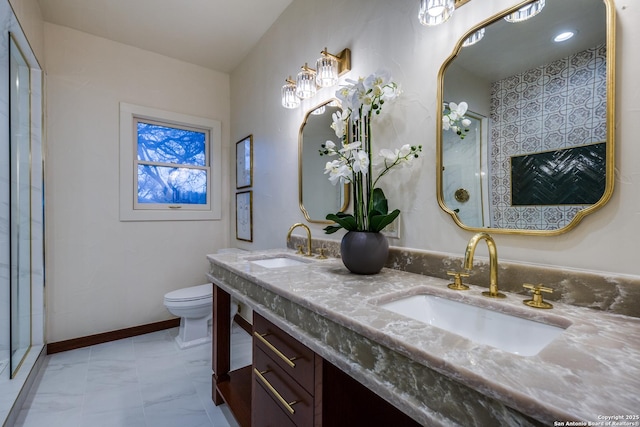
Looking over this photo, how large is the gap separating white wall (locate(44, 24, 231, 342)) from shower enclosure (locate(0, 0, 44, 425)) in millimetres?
151

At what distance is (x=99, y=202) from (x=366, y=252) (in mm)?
2434

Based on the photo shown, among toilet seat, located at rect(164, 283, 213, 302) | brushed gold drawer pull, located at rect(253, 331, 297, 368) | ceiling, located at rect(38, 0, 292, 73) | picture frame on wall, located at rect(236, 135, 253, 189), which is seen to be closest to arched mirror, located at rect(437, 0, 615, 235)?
brushed gold drawer pull, located at rect(253, 331, 297, 368)

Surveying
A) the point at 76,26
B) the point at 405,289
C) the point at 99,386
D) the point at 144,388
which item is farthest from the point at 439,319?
the point at 76,26

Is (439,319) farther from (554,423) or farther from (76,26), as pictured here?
(76,26)

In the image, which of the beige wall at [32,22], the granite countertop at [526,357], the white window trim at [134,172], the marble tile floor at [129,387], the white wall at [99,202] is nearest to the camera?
the granite countertop at [526,357]

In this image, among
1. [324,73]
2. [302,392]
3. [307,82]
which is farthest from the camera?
[307,82]

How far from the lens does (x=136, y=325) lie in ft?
8.57

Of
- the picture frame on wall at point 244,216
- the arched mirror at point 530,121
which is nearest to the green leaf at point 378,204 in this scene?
the arched mirror at point 530,121

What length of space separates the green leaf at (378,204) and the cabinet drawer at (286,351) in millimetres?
588

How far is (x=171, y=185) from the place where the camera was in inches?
113

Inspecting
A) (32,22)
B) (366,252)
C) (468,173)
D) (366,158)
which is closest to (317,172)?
(366,158)

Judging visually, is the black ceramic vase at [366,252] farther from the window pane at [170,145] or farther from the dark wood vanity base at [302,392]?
the window pane at [170,145]

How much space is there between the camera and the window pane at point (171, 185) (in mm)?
2729

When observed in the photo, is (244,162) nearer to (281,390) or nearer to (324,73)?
(324,73)
